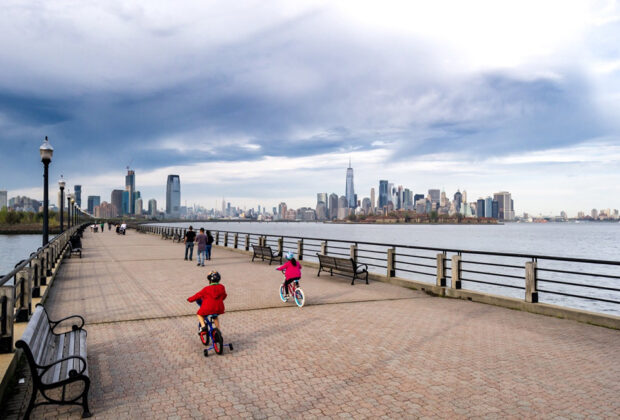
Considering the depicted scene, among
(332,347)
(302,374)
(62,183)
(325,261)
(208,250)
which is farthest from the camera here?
(62,183)

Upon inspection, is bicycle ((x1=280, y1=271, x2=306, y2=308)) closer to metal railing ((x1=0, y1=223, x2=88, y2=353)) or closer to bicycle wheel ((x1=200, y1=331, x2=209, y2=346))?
bicycle wheel ((x1=200, y1=331, x2=209, y2=346))

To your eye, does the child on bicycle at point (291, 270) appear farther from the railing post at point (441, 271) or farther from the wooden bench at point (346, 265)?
the railing post at point (441, 271)

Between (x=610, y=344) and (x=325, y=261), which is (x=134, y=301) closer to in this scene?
(x=325, y=261)

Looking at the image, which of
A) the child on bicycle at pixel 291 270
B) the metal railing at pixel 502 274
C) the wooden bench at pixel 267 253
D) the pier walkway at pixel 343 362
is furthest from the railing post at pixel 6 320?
the wooden bench at pixel 267 253

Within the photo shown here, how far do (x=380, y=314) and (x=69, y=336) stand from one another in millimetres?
5905

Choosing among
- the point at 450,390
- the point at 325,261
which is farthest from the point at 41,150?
the point at 450,390

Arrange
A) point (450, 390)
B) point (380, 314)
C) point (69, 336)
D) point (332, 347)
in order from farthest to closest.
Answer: point (380, 314)
point (332, 347)
point (69, 336)
point (450, 390)

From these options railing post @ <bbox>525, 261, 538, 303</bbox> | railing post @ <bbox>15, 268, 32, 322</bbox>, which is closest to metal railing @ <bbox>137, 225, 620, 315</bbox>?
railing post @ <bbox>525, 261, 538, 303</bbox>

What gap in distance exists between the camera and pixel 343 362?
6.04 meters

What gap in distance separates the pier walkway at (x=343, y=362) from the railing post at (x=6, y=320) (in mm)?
966

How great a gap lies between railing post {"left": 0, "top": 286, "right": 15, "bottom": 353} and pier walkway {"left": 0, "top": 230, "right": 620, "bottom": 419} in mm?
966

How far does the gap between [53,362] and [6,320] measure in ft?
5.30

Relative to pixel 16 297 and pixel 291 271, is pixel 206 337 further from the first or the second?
pixel 291 271

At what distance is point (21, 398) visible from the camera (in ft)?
15.9
